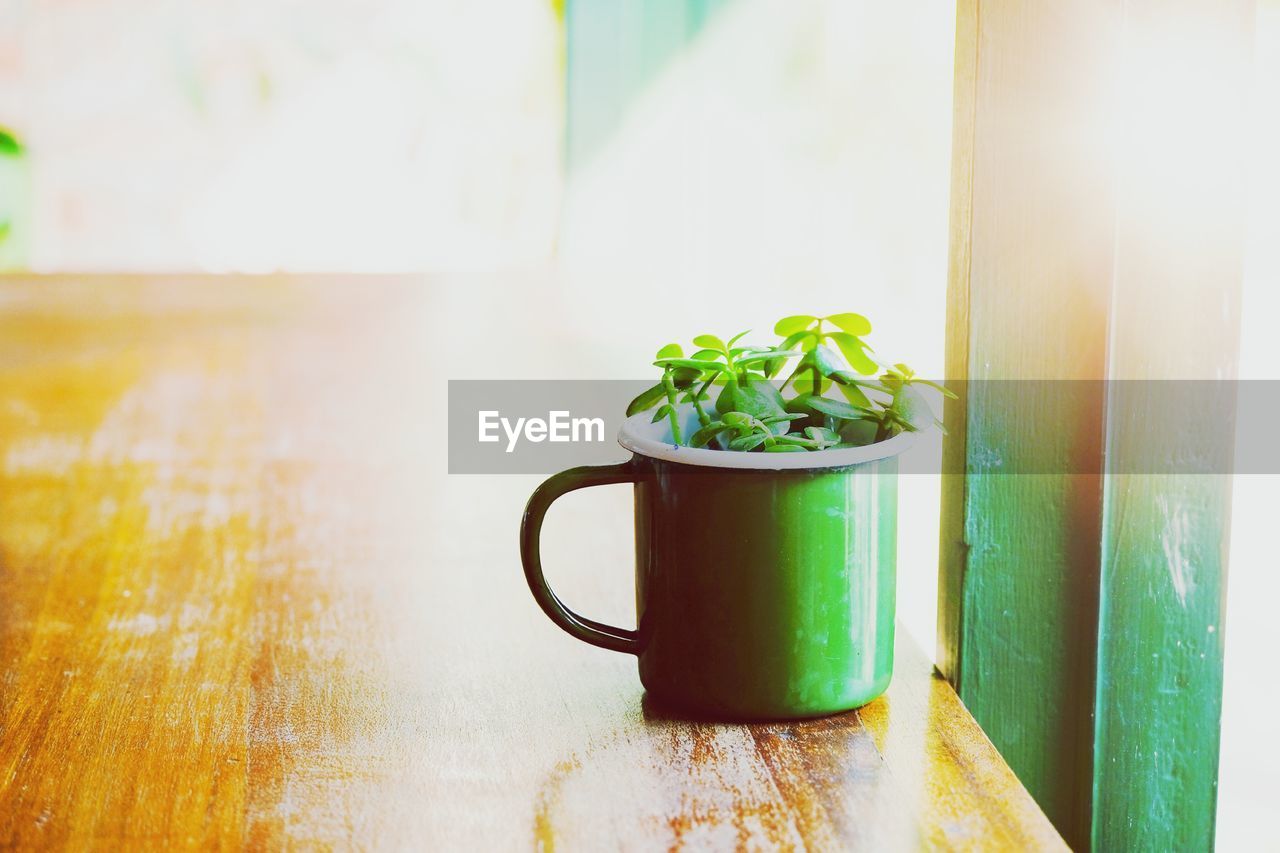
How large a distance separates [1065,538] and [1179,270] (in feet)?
0.54

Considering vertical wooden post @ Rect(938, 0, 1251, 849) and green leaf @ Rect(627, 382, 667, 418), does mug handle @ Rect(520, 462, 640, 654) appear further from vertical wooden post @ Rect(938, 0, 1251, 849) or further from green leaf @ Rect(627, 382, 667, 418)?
vertical wooden post @ Rect(938, 0, 1251, 849)

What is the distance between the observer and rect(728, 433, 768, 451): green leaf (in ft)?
1.96

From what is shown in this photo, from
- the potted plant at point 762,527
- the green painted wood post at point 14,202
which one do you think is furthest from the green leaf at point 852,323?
the green painted wood post at point 14,202

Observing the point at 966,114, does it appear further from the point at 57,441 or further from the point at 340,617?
the point at 57,441

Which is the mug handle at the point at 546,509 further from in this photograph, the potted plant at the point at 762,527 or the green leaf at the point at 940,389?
the green leaf at the point at 940,389

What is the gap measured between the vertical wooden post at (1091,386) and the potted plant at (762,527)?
9 centimetres

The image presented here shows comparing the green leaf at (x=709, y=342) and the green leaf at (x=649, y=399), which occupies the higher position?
the green leaf at (x=709, y=342)

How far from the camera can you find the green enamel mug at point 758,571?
591mm

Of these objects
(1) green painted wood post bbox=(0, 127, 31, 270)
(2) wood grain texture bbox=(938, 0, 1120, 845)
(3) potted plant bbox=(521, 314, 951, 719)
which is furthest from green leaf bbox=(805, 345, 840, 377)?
(1) green painted wood post bbox=(0, 127, 31, 270)

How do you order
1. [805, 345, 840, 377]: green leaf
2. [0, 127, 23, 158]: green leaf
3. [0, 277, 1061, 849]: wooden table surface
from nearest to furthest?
[0, 277, 1061, 849]: wooden table surface → [805, 345, 840, 377]: green leaf → [0, 127, 23, 158]: green leaf

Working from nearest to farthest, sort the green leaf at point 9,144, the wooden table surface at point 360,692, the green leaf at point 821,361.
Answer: the wooden table surface at point 360,692 → the green leaf at point 821,361 → the green leaf at point 9,144

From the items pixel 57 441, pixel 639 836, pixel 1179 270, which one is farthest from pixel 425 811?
pixel 57 441

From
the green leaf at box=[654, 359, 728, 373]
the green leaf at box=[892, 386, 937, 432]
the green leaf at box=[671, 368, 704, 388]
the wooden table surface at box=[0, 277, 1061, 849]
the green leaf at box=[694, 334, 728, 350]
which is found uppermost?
the green leaf at box=[694, 334, 728, 350]

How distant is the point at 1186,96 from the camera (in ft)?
2.01
